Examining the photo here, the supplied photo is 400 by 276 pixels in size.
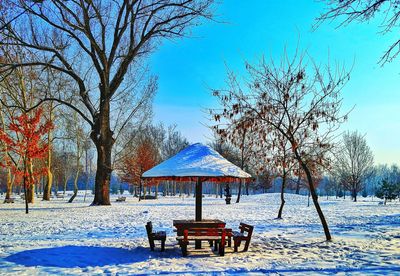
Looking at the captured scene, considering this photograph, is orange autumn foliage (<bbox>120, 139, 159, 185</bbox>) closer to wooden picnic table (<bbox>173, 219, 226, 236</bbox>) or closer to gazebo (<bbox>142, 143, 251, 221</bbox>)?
gazebo (<bbox>142, 143, 251, 221</bbox>)

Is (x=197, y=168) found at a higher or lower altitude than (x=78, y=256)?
higher

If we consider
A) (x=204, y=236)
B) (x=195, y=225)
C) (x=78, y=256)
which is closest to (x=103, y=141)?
(x=195, y=225)

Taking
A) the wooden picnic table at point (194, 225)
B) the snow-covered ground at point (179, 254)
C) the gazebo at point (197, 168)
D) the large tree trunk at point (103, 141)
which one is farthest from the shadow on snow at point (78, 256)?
the large tree trunk at point (103, 141)

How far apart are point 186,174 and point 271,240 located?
3999 mm

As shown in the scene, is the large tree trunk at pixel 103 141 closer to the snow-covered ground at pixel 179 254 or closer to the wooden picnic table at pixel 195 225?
the snow-covered ground at pixel 179 254

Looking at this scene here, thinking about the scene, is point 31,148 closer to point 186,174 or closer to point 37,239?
point 37,239

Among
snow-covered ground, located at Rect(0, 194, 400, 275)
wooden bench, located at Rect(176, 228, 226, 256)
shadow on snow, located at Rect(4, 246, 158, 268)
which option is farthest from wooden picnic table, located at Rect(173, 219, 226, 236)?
shadow on snow, located at Rect(4, 246, 158, 268)

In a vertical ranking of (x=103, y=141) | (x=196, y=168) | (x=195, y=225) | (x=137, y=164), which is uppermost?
(x=103, y=141)

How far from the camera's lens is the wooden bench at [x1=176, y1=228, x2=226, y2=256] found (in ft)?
29.1

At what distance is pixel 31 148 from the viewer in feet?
69.2

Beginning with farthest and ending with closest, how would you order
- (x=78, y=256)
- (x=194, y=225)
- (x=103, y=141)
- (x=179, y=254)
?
(x=103, y=141)
(x=194, y=225)
(x=179, y=254)
(x=78, y=256)

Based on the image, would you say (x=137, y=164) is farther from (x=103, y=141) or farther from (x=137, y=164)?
(x=103, y=141)

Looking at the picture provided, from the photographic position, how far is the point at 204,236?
355 inches

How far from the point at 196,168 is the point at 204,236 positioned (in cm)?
176
